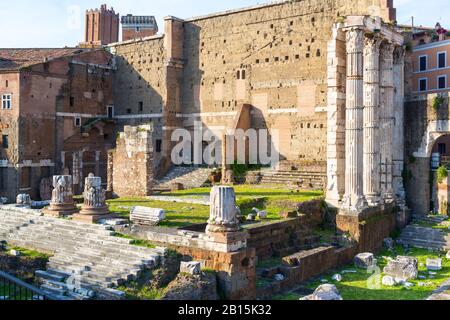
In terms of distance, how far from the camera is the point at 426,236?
19.0 meters

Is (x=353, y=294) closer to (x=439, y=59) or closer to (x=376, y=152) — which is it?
(x=376, y=152)

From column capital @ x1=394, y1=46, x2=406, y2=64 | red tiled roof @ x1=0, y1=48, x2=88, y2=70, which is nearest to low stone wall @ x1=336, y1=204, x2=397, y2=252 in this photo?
column capital @ x1=394, y1=46, x2=406, y2=64

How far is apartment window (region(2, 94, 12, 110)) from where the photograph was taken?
2947cm

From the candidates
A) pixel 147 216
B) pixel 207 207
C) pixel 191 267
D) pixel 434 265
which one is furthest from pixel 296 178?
pixel 191 267

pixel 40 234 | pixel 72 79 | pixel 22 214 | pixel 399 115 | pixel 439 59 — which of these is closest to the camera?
pixel 40 234

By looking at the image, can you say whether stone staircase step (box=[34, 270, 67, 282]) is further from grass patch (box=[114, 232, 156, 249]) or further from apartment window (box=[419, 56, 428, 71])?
apartment window (box=[419, 56, 428, 71])

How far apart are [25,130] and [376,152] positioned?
2003cm

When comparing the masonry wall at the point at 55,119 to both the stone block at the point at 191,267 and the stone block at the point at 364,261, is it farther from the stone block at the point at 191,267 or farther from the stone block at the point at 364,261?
the stone block at the point at 191,267

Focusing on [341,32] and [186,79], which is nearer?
[341,32]

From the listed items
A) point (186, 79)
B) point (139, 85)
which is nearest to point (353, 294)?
point (186, 79)

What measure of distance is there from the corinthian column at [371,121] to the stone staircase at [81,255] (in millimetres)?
9963

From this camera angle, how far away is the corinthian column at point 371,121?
63.5 feet

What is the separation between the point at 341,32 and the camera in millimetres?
19531

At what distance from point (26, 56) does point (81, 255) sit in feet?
75.6
